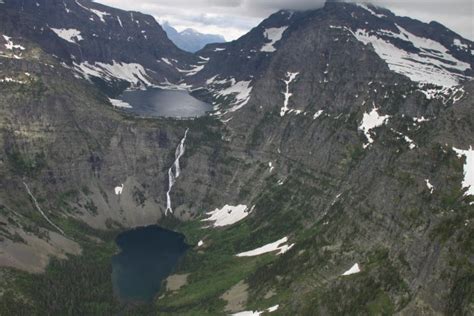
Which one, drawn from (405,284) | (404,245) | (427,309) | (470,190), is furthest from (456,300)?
(470,190)

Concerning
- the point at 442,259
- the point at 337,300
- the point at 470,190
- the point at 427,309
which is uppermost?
the point at 470,190

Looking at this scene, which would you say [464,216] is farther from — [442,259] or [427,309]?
[427,309]

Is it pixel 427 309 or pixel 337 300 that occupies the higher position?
pixel 427 309

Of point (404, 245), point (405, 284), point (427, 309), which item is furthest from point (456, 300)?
point (404, 245)

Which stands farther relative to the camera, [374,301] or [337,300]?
[337,300]

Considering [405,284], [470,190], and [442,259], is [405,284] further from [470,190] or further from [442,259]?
[470,190]

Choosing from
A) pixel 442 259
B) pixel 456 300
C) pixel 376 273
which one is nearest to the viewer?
pixel 456 300

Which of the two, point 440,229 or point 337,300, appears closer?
point 440,229

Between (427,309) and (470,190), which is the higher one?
(470,190)

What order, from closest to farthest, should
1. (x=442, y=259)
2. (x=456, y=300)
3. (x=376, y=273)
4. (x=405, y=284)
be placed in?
(x=456, y=300)
(x=442, y=259)
(x=405, y=284)
(x=376, y=273)
